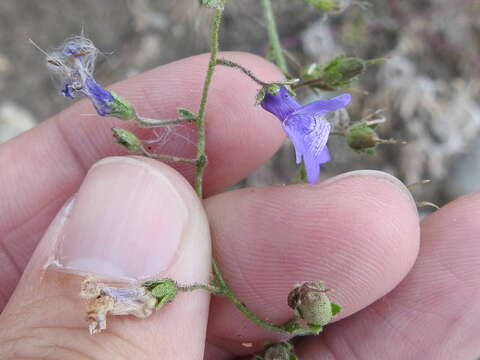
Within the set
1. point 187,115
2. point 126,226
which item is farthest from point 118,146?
point 126,226

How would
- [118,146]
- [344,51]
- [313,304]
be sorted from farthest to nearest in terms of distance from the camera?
1. [344,51]
2. [118,146]
3. [313,304]

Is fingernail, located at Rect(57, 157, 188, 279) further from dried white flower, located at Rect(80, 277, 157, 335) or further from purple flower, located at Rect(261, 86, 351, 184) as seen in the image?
purple flower, located at Rect(261, 86, 351, 184)

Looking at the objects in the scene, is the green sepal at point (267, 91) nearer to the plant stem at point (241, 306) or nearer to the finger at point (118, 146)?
the finger at point (118, 146)

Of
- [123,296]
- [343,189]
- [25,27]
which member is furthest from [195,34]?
[123,296]

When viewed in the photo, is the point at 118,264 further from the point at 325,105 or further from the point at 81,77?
the point at 325,105

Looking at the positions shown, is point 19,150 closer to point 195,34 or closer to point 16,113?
point 16,113
